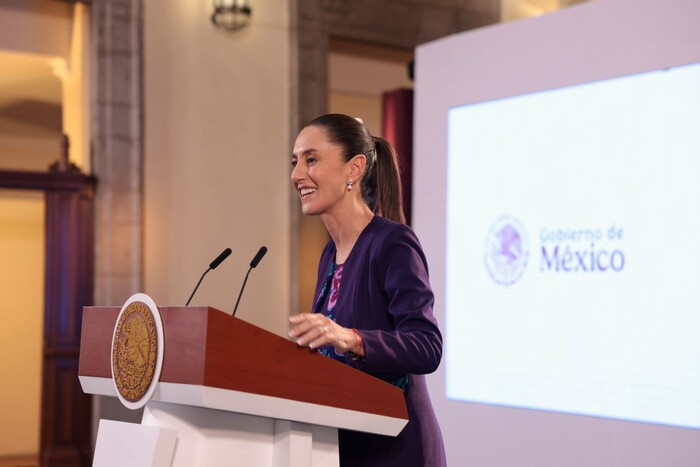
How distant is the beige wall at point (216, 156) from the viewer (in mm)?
7270

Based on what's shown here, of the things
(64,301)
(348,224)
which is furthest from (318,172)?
(64,301)

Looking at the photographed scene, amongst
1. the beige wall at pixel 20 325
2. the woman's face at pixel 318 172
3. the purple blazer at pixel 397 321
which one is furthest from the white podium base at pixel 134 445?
the beige wall at pixel 20 325

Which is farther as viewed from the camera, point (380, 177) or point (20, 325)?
point (20, 325)

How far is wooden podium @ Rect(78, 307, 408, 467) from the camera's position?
155cm

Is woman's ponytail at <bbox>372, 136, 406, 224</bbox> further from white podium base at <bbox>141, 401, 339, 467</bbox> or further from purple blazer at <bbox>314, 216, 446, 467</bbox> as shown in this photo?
white podium base at <bbox>141, 401, 339, 467</bbox>

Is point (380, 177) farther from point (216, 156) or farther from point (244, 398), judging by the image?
point (216, 156)

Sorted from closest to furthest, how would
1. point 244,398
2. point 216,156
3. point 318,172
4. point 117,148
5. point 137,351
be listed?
point 244,398 → point 137,351 → point 318,172 → point 117,148 → point 216,156

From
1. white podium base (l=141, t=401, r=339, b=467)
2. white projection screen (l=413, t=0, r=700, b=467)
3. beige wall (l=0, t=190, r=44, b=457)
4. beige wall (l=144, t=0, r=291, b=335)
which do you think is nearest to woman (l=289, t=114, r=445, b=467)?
white podium base (l=141, t=401, r=339, b=467)

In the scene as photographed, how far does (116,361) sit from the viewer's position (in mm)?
1775

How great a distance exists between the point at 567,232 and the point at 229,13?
3661 millimetres

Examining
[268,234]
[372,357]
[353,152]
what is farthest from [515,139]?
[372,357]

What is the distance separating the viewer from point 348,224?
2139 millimetres

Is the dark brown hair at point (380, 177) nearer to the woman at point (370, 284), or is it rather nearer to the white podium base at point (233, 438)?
the woman at point (370, 284)

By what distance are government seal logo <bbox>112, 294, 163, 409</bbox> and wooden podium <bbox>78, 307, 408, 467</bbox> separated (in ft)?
0.07
